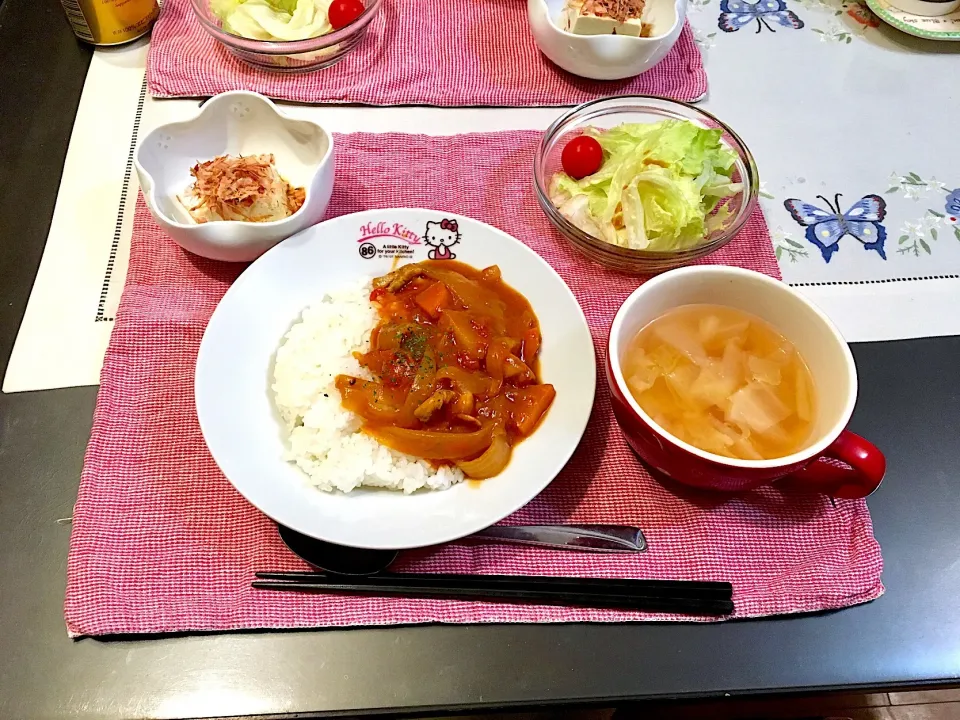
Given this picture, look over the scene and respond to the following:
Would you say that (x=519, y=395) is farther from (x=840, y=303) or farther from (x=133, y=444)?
(x=840, y=303)

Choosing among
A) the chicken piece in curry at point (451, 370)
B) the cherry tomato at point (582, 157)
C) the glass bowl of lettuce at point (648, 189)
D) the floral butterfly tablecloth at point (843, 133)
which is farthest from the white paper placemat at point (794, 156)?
the chicken piece in curry at point (451, 370)

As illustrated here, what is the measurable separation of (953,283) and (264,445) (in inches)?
79.8

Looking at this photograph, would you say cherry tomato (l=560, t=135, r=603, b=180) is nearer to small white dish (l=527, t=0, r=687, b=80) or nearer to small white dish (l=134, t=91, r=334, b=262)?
small white dish (l=527, t=0, r=687, b=80)

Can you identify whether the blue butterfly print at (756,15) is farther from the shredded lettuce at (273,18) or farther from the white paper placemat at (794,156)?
the shredded lettuce at (273,18)

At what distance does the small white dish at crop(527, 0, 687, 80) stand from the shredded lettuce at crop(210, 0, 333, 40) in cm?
77

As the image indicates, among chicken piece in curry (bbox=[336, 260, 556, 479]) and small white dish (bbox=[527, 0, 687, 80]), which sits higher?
small white dish (bbox=[527, 0, 687, 80])

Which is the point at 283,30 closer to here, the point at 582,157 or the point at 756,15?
the point at 582,157

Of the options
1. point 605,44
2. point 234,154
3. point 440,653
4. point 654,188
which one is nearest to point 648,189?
point 654,188

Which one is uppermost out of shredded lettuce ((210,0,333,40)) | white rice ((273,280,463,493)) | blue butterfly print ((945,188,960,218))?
shredded lettuce ((210,0,333,40))

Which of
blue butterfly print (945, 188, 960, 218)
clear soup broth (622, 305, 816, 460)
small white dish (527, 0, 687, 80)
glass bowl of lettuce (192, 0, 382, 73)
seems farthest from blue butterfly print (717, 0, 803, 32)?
clear soup broth (622, 305, 816, 460)

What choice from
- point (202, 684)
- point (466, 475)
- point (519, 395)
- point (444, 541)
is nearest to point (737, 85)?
point (519, 395)

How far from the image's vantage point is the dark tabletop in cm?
136

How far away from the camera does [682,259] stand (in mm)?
1872

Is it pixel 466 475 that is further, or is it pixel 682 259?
pixel 682 259
